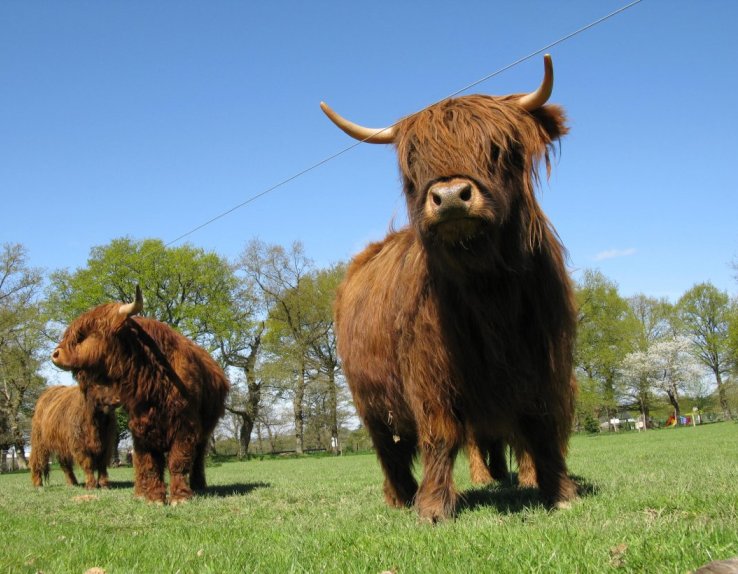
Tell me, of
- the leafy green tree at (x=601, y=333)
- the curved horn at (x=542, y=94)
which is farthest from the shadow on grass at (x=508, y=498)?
the leafy green tree at (x=601, y=333)

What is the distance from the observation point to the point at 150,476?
24.2 feet

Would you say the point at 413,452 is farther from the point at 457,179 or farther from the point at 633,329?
the point at 633,329

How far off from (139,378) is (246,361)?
34809 millimetres

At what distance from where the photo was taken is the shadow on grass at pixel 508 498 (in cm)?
441

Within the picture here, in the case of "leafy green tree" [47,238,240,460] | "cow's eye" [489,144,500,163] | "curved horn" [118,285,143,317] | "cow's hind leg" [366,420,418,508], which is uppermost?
"leafy green tree" [47,238,240,460]

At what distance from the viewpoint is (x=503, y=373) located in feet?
13.6

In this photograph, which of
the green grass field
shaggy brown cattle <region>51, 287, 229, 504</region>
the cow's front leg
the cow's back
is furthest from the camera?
the cow's back

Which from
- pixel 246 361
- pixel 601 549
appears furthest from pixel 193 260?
pixel 601 549

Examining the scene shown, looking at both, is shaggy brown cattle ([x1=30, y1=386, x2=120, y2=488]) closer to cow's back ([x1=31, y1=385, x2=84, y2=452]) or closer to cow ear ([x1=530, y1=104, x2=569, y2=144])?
cow's back ([x1=31, y1=385, x2=84, y2=452])

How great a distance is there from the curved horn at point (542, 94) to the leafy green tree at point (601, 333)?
44512 millimetres

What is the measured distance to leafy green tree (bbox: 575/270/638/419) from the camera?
48.1 m

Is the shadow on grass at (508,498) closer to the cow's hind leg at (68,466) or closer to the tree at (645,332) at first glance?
the cow's hind leg at (68,466)

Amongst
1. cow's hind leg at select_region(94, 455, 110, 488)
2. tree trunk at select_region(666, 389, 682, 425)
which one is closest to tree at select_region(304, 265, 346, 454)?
cow's hind leg at select_region(94, 455, 110, 488)

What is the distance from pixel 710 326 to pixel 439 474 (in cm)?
5679
